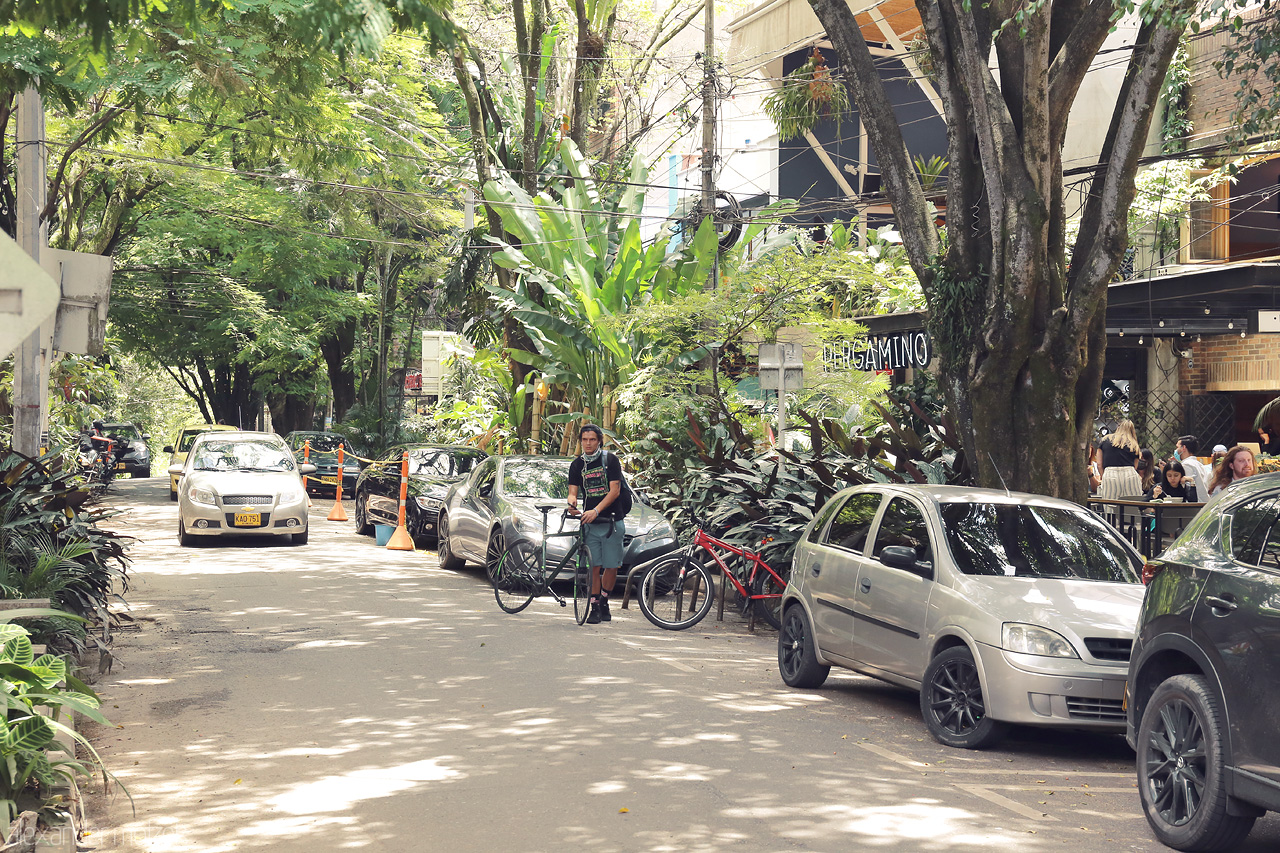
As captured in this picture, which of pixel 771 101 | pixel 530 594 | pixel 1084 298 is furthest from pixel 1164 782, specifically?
pixel 771 101

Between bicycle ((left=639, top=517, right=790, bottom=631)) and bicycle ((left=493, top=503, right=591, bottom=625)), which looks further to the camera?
bicycle ((left=493, top=503, right=591, bottom=625))

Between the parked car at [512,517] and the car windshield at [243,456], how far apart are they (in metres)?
4.05

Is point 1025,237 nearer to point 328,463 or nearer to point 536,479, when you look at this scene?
point 536,479

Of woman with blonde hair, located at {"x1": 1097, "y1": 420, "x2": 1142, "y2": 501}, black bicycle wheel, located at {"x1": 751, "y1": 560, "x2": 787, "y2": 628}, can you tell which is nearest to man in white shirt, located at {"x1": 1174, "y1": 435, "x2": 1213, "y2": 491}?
woman with blonde hair, located at {"x1": 1097, "y1": 420, "x2": 1142, "y2": 501}

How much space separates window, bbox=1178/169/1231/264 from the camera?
65.6 ft

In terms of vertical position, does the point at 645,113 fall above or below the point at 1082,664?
above

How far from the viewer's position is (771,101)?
71.1ft

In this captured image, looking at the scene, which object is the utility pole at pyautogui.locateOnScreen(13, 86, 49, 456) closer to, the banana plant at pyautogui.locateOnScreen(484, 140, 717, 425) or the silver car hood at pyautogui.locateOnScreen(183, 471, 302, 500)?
the silver car hood at pyautogui.locateOnScreen(183, 471, 302, 500)

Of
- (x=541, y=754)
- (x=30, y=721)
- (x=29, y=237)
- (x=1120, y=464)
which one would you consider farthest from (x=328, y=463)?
(x=30, y=721)

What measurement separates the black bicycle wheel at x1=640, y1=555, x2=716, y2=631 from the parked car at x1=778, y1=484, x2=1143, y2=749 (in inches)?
108

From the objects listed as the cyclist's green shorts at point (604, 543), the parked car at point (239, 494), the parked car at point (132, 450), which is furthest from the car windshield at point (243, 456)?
the parked car at point (132, 450)

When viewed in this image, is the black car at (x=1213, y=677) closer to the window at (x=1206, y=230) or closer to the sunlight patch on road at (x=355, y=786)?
the sunlight patch on road at (x=355, y=786)

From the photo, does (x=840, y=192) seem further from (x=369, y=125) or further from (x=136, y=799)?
(x=136, y=799)

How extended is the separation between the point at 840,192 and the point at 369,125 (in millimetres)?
12463
